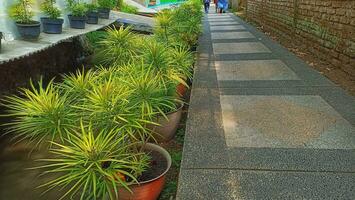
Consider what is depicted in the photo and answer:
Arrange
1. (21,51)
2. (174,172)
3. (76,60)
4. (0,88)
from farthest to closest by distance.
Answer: (76,60), (21,51), (0,88), (174,172)

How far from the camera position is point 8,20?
6.07 m

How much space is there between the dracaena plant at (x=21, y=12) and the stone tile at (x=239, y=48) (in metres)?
4.23

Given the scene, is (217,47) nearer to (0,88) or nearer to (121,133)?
(0,88)

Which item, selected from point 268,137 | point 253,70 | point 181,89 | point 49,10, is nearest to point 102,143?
point 268,137

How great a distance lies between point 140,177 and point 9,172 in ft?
5.73

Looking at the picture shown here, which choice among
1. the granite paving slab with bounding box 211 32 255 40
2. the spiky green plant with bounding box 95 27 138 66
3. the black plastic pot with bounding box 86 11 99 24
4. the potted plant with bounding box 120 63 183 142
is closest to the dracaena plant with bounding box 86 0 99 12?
the black plastic pot with bounding box 86 11 99 24

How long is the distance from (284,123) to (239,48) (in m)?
4.98

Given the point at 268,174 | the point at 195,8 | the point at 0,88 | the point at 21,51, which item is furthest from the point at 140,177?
the point at 195,8

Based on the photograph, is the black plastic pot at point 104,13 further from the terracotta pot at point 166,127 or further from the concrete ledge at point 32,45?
the terracotta pot at point 166,127

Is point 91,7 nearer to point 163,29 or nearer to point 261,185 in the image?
point 163,29

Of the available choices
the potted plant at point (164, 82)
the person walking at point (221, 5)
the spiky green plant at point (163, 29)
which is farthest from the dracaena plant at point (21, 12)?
the person walking at point (221, 5)

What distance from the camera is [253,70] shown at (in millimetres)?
6195

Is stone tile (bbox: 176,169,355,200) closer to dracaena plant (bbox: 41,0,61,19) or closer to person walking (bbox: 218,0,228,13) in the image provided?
dracaena plant (bbox: 41,0,61,19)

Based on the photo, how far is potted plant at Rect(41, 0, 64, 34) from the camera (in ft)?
23.5
